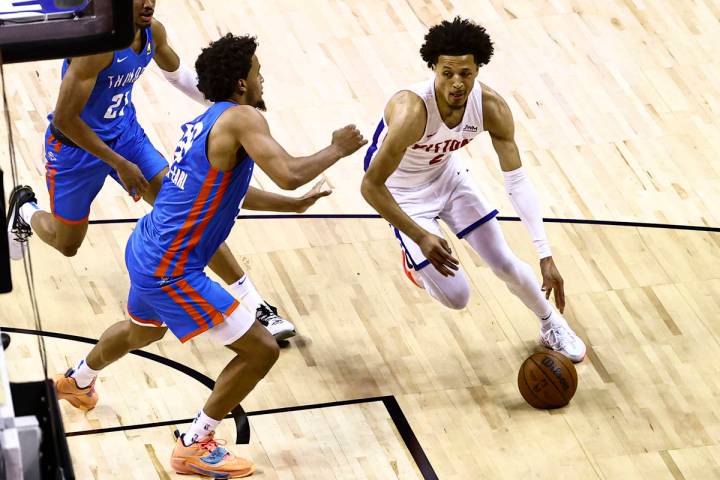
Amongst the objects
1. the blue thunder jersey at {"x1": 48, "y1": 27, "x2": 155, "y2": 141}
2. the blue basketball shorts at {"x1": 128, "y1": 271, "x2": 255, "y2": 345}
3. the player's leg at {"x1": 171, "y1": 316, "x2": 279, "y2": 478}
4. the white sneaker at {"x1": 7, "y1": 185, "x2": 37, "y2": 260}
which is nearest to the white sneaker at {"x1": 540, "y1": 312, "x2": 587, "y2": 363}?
the player's leg at {"x1": 171, "y1": 316, "x2": 279, "y2": 478}

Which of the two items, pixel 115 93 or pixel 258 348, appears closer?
pixel 258 348

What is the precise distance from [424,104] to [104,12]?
2.45 metres

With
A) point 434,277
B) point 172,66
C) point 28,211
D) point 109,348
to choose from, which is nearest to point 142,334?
point 109,348

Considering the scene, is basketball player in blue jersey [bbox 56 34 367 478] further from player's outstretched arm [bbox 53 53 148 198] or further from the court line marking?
player's outstretched arm [bbox 53 53 148 198]

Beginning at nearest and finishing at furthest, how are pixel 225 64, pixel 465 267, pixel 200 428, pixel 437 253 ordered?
pixel 225 64 → pixel 200 428 → pixel 437 253 → pixel 465 267

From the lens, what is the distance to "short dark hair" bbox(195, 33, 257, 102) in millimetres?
5699

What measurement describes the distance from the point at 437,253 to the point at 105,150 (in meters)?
1.57

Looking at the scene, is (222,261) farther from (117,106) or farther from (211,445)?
(211,445)

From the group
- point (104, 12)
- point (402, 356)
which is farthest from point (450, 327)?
point (104, 12)

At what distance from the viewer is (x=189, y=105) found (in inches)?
351

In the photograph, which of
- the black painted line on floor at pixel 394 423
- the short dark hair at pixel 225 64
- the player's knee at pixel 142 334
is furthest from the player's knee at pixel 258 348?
the short dark hair at pixel 225 64

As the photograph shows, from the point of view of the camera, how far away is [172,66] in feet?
23.2

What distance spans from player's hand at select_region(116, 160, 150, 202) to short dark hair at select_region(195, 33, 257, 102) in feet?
2.75

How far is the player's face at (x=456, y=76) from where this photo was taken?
629 cm
